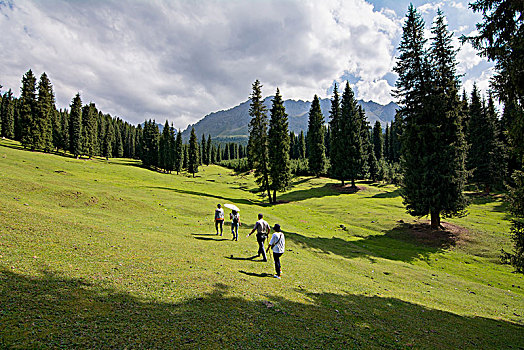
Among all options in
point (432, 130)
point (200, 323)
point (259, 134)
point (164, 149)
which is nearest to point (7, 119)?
point (164, 149)

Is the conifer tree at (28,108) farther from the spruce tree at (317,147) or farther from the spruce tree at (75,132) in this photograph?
the spruce tree at (317,147)

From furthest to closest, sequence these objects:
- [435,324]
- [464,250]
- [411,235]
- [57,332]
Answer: [411,235] → [464,250] → [435,324] → [57,332]

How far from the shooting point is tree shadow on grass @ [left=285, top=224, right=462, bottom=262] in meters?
22.6

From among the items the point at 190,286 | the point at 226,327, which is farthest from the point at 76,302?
the point at 226,327

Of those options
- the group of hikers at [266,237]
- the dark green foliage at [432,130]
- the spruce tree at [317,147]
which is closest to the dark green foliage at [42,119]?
the group of hikers at [266,237]

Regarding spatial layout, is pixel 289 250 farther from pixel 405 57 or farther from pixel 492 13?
pixel 405 57

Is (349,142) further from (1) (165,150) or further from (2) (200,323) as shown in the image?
(1) (165,150)

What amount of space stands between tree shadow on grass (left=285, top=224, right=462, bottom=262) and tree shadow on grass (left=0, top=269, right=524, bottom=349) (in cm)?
1155

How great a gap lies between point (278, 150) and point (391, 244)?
1093 inches

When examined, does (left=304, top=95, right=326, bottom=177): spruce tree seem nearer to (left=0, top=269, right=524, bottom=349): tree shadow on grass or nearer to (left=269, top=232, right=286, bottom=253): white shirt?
(left=269, top=232, right=286, bottom=253): white shirt

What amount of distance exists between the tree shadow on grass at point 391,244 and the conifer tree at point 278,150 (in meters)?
21.2

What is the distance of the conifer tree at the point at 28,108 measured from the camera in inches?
2265

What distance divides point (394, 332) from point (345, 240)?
18.7 metres

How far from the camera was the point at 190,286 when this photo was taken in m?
8.95
